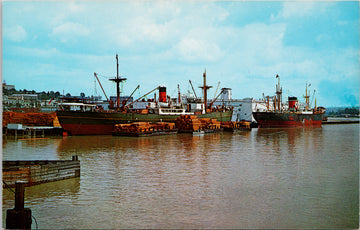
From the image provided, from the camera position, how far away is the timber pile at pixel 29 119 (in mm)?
50938

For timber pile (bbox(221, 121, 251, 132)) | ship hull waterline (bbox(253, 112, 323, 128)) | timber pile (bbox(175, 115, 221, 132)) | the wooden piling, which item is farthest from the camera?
ship hull waterline (bbox(253, 112, 323, 128))

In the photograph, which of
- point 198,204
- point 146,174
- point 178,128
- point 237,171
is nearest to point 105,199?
point 198,204

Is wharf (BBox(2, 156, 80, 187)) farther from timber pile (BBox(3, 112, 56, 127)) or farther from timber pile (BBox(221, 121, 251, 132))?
timber pile (BBox(221, 121, 251, 132))

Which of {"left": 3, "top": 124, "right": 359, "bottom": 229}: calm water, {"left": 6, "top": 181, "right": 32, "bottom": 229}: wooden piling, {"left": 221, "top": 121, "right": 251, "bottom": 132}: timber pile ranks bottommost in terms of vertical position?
{"left": 3, "top": 124, "right": 359, "bottom": 229}: calm water

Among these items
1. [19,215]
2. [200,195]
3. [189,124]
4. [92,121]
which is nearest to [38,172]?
[19,215]

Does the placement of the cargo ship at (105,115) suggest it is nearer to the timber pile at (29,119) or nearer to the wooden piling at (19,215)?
the timber pile at (29,119)

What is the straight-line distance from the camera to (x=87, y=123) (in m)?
45.6

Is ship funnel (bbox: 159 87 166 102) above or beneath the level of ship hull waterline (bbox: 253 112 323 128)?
above

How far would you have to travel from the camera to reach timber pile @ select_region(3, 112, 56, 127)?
50.9 metres

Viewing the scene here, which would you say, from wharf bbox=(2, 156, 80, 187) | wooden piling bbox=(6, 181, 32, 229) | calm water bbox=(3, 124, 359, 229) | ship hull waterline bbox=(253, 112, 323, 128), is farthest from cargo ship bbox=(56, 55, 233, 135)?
wooden piling bbox=(6, 181, 32, 229)

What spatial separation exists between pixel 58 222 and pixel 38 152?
19101mm

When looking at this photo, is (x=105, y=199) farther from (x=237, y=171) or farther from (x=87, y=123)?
(x=87, y=123)

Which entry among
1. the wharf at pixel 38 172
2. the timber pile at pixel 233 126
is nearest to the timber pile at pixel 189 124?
the timber pile at pixel 233 126

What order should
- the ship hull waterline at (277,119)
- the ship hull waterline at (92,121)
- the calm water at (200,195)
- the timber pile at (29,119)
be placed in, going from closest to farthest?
the calm water at (200,195), the ship hull waterline at (92,121), the timber pile at (29,119), the ship hull waterline at (277,119)
